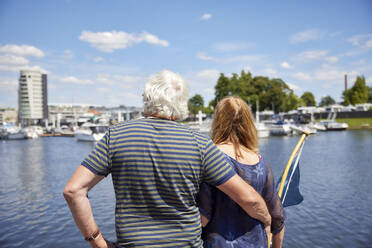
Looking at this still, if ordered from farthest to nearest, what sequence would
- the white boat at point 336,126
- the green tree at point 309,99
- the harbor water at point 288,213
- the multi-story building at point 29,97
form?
the multi-story building at point 29,97
the green tree at point 309,99
the white boat at point 336,126
the harbor water at point 288,213

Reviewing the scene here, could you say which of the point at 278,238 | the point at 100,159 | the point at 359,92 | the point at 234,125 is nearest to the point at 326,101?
the point at 359,92

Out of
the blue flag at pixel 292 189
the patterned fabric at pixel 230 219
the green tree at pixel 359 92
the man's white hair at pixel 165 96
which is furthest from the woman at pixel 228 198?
the green tree at pixel 359 92

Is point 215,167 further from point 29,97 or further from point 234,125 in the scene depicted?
point 29,97

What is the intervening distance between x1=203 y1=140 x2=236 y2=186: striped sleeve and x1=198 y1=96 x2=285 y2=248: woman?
6.9 inches

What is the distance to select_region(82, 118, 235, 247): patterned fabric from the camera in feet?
5.49

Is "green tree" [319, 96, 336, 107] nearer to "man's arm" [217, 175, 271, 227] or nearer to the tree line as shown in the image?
the tree line

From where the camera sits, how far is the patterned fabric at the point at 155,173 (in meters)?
1.67

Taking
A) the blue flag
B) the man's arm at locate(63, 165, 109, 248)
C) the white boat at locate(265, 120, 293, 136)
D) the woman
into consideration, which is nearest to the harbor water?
the blue flag

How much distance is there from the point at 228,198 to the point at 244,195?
195 millimetres

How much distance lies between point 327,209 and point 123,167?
28.8ft

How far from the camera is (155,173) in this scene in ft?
5.57

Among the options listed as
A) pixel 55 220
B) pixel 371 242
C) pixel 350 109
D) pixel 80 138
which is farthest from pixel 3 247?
pixel 350 109

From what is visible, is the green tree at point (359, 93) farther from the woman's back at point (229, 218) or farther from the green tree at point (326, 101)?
the woman's back at point (229, 218)

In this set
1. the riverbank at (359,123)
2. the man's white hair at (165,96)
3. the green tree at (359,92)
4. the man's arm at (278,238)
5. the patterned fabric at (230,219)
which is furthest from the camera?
the green tree at (359,92)
